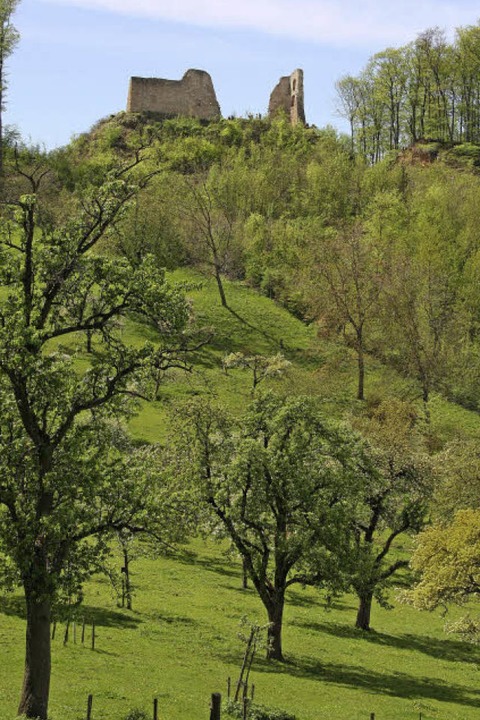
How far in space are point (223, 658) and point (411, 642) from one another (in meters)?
11.3

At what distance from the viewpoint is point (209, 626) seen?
3681 cm

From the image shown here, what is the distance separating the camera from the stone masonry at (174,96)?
14238 cm

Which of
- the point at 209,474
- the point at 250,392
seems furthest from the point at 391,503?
the point at 209,474

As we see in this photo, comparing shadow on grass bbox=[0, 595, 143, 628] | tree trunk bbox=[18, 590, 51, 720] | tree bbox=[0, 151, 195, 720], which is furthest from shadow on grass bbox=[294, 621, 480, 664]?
tree trunk bbox=[18, 590, 51, 720]

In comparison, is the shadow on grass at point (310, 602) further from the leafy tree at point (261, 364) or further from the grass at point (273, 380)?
the leafy tree at point (261, 364)

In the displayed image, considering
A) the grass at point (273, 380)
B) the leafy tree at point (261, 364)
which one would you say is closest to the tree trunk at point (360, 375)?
the grass at point (273, 380)

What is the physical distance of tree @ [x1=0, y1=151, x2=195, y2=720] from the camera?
2211 centimetres

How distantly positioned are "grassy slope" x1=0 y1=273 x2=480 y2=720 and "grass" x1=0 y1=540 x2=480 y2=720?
5 cm

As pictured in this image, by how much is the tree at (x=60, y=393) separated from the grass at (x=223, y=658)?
14.1 feet

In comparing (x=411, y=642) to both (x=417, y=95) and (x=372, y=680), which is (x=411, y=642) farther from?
(x=417, y=95)

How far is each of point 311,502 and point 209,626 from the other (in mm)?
7023

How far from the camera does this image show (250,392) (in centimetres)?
4269

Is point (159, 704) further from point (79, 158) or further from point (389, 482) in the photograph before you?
point (79, 158)

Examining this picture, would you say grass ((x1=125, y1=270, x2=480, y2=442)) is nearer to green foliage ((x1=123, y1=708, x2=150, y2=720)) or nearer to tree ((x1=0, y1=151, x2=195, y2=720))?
green foliage ((x1=123, y1=708, x2=150, y2=720))
